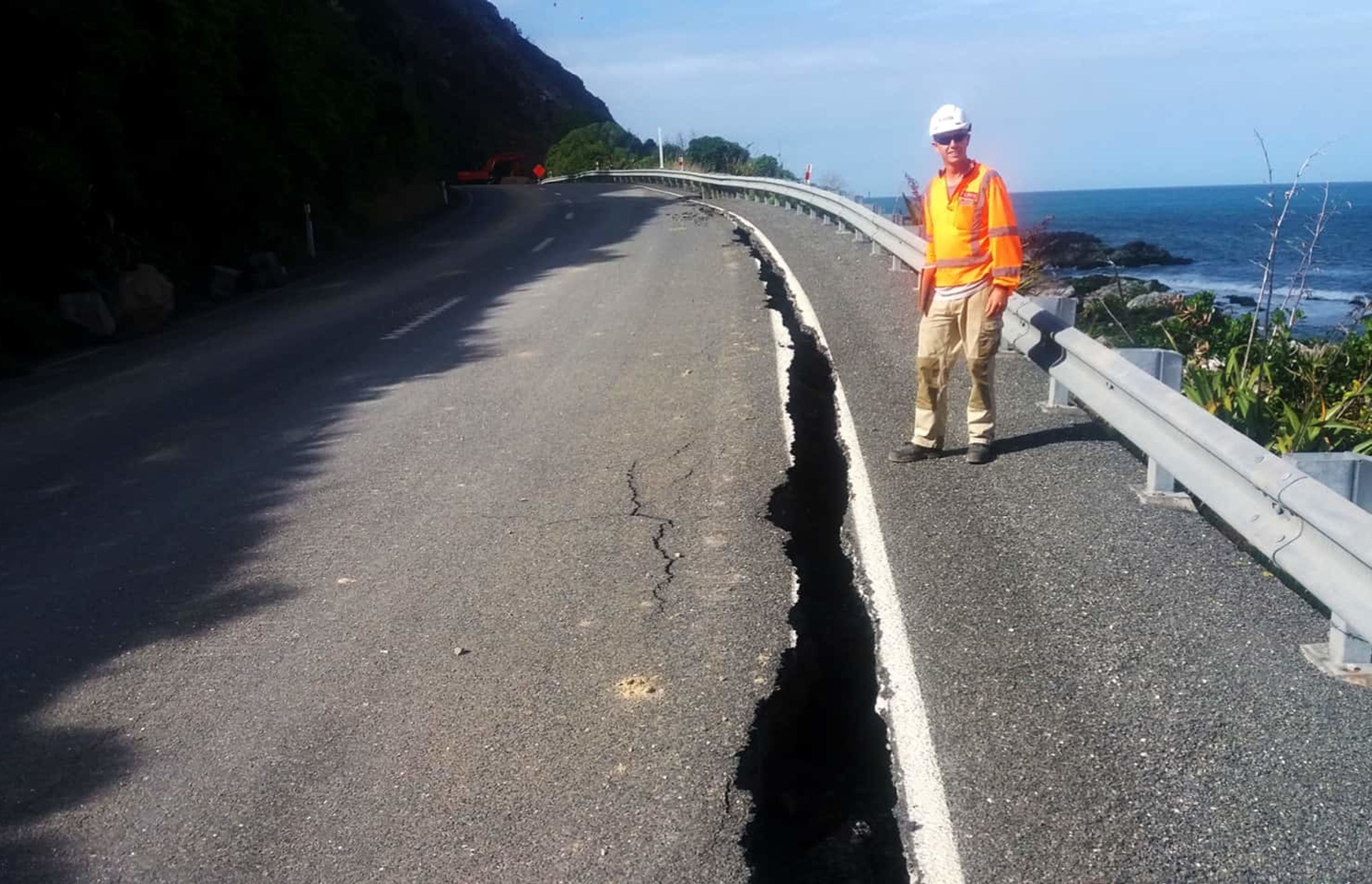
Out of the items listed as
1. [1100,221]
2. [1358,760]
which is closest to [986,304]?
[1358,760]

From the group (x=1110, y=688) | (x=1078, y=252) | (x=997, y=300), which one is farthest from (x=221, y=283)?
(x=1078, y=252)

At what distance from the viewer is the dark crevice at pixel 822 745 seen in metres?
3.66

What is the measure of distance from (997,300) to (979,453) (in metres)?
0.82

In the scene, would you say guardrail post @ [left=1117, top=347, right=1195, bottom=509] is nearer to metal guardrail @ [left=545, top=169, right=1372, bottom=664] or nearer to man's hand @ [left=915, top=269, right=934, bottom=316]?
metal guardrail @ [left=545, top=169, right=1372, bottom=664]

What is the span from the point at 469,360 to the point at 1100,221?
44.0 m

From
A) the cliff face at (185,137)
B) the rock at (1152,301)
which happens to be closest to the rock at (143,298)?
the cliff face at (185,137)

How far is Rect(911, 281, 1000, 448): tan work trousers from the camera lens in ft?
21.8

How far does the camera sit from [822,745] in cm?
442

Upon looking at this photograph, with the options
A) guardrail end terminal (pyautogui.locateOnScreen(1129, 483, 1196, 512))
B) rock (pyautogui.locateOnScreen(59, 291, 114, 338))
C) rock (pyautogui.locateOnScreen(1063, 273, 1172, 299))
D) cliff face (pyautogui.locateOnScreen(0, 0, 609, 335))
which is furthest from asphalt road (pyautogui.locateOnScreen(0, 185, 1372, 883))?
rock (pyautogui.locateOnScreen(1063, 273, 1172, 299))

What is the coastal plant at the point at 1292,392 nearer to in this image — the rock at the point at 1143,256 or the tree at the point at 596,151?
the rock at the point at 1143,256

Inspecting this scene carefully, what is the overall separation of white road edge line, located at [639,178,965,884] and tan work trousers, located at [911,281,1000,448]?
433 millimetres

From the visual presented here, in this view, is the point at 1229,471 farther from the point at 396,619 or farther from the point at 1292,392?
the point at 396,619

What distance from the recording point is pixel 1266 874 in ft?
10.4

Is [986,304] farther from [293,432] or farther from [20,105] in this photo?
[20,105]
